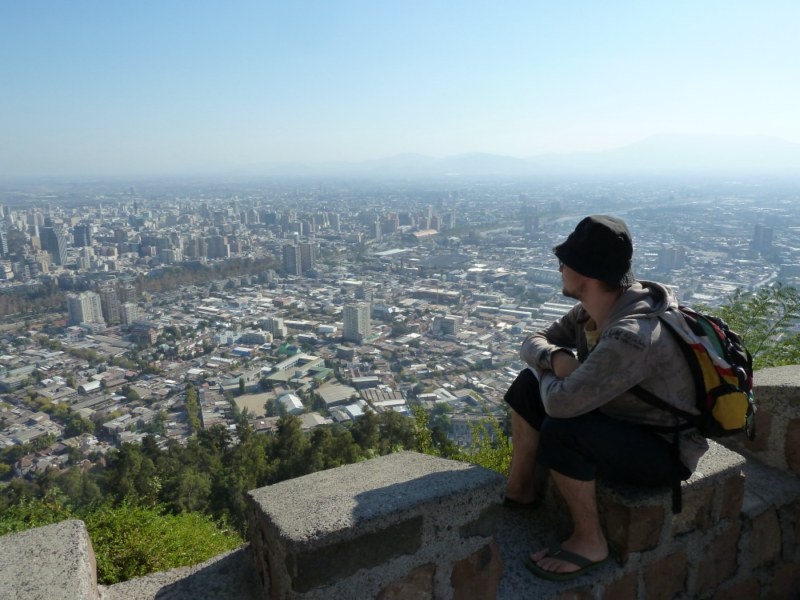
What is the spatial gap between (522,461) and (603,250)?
64 cm

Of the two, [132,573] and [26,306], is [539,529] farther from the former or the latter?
[26,306]

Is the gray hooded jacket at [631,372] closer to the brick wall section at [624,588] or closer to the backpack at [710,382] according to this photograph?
the backpack at [710,382]

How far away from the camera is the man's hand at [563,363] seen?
1437mm

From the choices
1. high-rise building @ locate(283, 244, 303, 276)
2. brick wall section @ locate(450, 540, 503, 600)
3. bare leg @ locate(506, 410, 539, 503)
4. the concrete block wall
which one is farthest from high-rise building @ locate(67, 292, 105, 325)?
brick wall section @ locate(450, 540, 503, 600)

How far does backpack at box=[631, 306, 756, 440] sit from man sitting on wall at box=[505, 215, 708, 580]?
0.02 metres

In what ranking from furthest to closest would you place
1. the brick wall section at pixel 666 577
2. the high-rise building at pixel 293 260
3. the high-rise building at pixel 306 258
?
1. the high-rise building at pixel 306 258
2. the high-rise building at pixel 293 260
3. the brick wall section at pixel 666 577

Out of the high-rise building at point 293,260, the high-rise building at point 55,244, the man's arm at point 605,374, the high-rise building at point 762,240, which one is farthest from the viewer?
the high-rise building at point 293,260

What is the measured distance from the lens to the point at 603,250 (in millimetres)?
1418

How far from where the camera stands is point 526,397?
1593 millimetres

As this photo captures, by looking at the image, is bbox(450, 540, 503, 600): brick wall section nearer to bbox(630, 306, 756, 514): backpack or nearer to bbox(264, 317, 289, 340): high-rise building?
bbox(630, 306, 756, 514): backpack

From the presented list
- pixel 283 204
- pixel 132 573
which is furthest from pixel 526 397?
pixel 283 204

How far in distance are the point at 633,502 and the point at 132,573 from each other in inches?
65.6

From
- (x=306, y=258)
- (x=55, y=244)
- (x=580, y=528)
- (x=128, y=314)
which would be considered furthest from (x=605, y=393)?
(x=55, y=244)

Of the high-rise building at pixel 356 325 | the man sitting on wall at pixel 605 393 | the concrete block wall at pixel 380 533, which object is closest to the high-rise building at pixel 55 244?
the high-rise building at pixel 356 325
